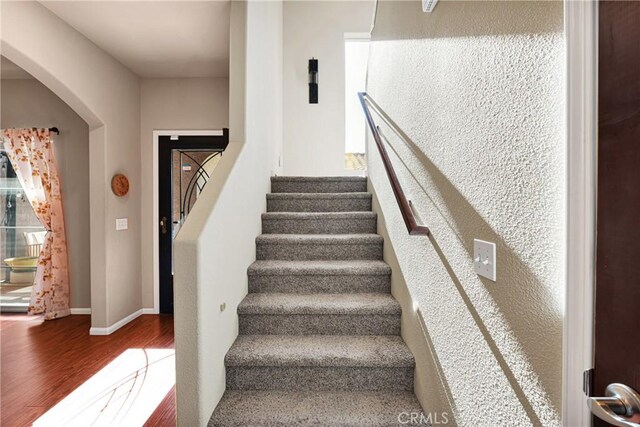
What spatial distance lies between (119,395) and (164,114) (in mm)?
3298

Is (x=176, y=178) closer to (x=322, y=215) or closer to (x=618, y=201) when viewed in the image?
(x=322, y=215)

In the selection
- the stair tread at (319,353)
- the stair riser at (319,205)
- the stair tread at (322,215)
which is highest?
the stair riser at (319,205)

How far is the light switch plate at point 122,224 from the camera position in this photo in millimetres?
3871

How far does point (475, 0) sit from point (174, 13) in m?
2.63

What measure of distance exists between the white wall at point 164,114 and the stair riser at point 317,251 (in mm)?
2474

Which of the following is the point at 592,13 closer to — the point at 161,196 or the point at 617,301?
the point at 617,301

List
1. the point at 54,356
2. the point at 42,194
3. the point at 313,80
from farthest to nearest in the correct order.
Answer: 1. the point at 313,80
2. the point at 42,194
3. the point at 54,356

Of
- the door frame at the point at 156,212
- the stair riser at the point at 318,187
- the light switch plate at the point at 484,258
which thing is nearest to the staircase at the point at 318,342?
the stair riser at the point at 318,187

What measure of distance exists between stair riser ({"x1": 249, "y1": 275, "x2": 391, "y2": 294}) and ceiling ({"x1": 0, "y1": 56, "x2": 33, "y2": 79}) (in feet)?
12.6

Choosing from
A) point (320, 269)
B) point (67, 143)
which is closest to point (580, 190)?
point (320, 269)

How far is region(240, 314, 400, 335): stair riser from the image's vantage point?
200 cm

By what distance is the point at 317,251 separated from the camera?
253 centimetres

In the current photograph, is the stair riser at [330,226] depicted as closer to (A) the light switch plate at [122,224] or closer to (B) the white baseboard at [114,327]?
(A) the light switch plate at [122,224]

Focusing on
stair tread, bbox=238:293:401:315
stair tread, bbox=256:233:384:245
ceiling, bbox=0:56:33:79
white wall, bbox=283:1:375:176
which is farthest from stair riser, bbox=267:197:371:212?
ceiling, bbox=0:56:33:79
